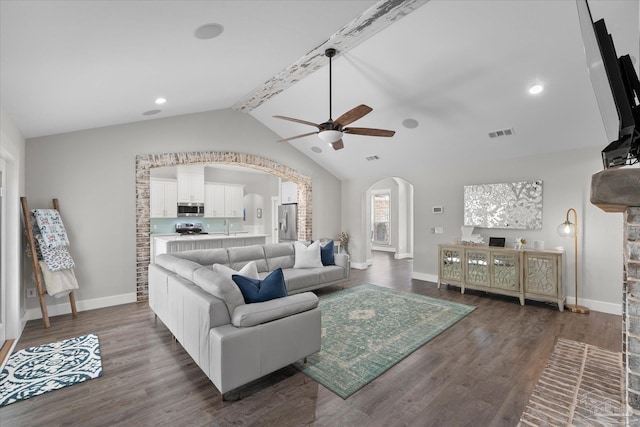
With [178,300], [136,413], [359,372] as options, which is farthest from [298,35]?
[136,413]

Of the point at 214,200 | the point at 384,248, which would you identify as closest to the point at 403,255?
the point at 384,248

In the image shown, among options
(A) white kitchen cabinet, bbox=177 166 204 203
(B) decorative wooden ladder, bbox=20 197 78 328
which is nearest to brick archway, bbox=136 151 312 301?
(B) decorative wooden ladder, bbox=20 197 78 328

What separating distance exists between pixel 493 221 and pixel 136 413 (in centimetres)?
550

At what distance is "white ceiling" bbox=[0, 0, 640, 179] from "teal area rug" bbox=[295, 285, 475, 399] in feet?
9.30

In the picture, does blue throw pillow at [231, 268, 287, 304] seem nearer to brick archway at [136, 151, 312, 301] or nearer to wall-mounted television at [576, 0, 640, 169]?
wall-mounted television at [576, 0, 640, 169]

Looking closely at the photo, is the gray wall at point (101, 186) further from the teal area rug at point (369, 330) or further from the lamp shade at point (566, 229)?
the lamp shade at point (566, 229)

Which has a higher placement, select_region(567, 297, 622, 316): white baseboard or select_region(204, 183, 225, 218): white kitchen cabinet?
select_region(204, 183, 225, 218): white kitchen cabinet

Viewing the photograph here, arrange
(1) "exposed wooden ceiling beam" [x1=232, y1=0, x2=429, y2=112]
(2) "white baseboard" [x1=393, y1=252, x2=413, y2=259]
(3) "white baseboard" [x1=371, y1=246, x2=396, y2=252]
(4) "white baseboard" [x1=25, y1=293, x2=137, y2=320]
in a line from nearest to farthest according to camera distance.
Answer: (1) "exposed wooden ceiling beam" [x1=232, y1=0, x2=429, y2=112] → (4) "white baseboard" [x1=25, y1=293, x2=137, y2=320] → (2) "white baseboard" [x1=393, y1=252, x2=413, y2=259] → (3) "white baseboard" [x1=371, y1=246, x2=396, y2=252]

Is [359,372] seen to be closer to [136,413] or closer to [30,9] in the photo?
[136,413]

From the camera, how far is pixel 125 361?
2.84 m

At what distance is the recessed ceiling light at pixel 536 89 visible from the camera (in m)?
3.62

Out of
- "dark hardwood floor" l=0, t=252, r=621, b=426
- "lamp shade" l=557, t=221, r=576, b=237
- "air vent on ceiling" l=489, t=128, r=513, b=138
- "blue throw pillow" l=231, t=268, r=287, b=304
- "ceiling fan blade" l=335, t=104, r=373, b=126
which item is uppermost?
"air vent on ceiling" l=489, t=128, r=513, b=138

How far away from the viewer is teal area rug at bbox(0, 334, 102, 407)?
237cm

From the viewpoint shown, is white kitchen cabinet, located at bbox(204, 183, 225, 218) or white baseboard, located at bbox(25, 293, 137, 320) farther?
white kitchen cabinet, located at bbox(204, 183, 225, 218)
